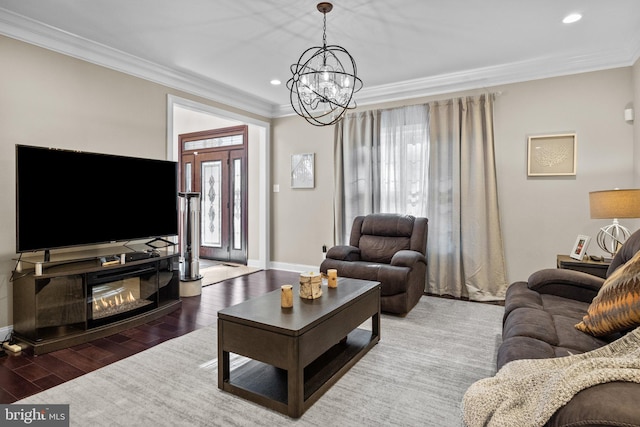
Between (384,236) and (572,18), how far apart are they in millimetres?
2632

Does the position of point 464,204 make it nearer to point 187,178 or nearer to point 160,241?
point 160,241

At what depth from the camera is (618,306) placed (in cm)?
155

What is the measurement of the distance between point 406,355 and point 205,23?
3105 millimetres

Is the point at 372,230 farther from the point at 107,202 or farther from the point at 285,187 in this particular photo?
the point at 107,202

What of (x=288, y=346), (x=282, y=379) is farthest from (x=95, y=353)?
(x=288, y=346)

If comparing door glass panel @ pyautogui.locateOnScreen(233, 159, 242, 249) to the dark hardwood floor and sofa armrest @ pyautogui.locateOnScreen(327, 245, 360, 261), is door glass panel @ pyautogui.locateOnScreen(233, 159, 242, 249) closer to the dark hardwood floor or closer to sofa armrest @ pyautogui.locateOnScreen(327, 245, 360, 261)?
the dark hardwood floor

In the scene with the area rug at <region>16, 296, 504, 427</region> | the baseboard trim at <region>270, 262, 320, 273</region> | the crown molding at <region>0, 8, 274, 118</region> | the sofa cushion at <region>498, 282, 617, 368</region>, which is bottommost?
the area rug at <region>16, 296, 504, 427</region>

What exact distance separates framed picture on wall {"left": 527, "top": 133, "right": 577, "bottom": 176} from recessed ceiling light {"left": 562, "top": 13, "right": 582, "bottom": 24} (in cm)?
124

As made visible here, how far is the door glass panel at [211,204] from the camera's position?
650cm

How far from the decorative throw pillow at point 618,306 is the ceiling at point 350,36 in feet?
7.04

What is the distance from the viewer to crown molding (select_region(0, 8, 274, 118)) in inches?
114

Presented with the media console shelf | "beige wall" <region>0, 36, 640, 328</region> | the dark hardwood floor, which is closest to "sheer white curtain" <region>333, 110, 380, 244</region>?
"beige wall" <region>0, 36, 640, 328</region>

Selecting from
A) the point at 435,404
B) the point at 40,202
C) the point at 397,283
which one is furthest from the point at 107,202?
the point at 435,404

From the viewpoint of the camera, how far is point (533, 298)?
91.9 inches
